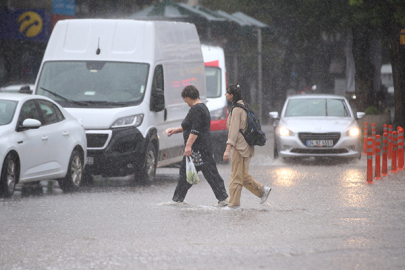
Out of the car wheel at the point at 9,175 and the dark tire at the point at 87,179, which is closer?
the car wheel at the point at 9,175

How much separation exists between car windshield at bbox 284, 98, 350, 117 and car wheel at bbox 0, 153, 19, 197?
9559 mm

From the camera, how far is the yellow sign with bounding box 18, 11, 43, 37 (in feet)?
90.9

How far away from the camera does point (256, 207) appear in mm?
11055

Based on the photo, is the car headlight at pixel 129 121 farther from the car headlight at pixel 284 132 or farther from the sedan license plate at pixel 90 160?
the car headlight at pixel 284 132

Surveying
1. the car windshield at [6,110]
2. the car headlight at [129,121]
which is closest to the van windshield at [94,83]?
the car headlight at [129,121]

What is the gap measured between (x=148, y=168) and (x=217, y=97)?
242 inches

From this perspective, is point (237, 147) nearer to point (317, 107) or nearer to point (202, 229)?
point (202, 229)

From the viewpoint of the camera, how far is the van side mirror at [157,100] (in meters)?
14.4

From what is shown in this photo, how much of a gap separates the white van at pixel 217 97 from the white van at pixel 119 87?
3365 millimetres

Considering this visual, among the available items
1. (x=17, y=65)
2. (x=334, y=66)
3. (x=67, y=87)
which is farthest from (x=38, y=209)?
(x=334, y=66)

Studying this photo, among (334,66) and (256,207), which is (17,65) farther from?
(334,66)

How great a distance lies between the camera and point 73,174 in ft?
44.2

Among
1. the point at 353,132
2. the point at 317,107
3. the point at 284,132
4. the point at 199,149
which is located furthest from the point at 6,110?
the point at 317,107

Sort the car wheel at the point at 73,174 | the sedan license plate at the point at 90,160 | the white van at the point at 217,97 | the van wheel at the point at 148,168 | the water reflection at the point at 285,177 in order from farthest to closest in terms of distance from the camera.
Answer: the white van at the point at 217,97 < the water reflection at the point at 285,177 < the van wheel at the point at 148,168 < the sedan license plate at the point at 90,160 < the car wheel at the point at 73,174
